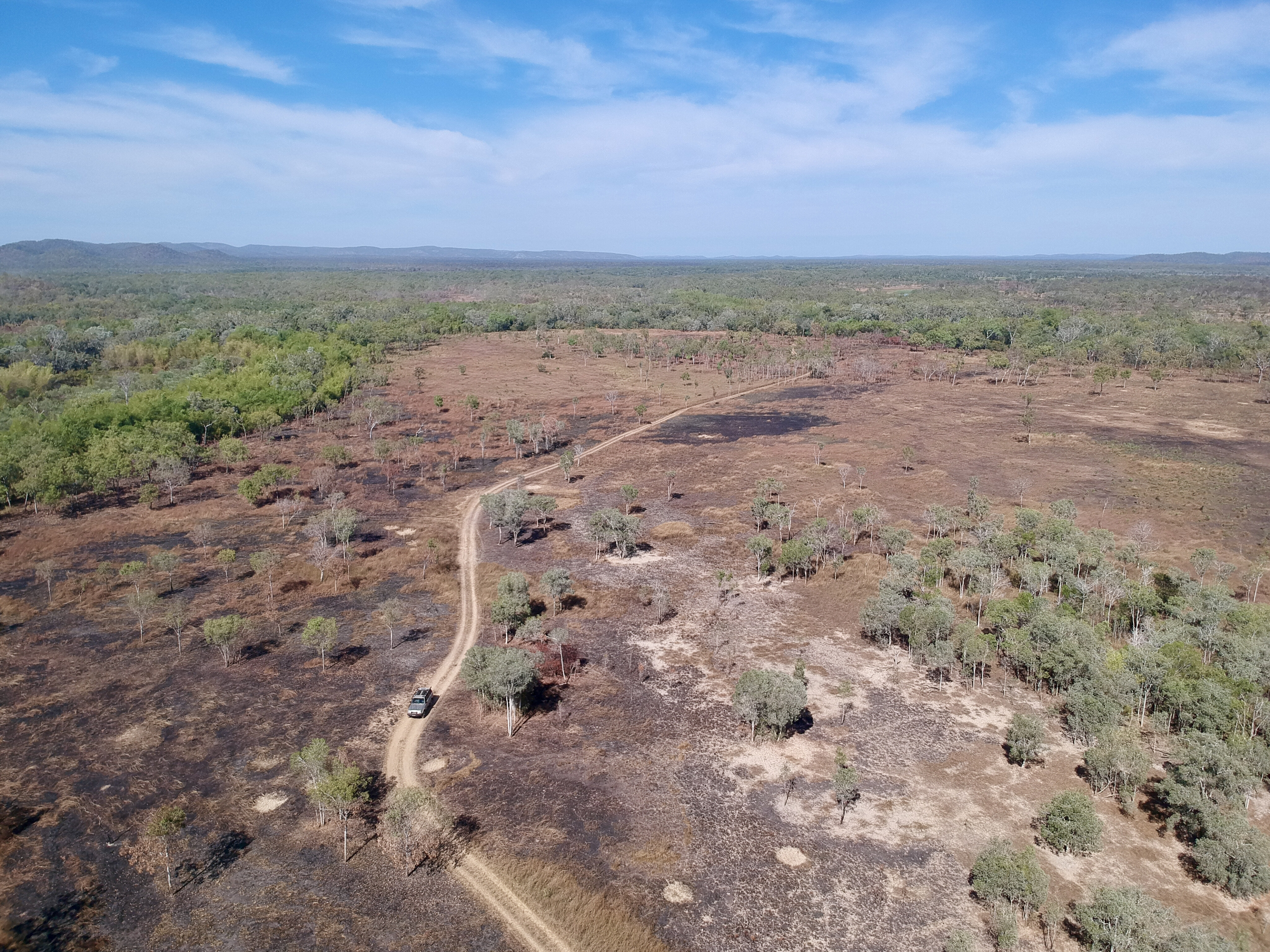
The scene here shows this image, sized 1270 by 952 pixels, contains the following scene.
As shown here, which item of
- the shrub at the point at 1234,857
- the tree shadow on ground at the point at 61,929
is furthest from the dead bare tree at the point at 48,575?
the shrub at the point at 1234,857

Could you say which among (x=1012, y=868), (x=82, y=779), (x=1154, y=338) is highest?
(x=1154, y=338)

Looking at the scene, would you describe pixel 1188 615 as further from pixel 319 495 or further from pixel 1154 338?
pixel 1154 338

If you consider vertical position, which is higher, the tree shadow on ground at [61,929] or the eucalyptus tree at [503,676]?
the eucalyptus tree at [503,676]

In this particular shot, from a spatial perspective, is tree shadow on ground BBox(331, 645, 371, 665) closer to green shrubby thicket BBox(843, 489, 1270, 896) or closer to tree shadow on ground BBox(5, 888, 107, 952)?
tree shadow on ground BBox(5, 888, 107, 952)

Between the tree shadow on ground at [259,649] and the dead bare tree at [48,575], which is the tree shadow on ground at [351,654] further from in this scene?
the dead bare tree at [48,575]

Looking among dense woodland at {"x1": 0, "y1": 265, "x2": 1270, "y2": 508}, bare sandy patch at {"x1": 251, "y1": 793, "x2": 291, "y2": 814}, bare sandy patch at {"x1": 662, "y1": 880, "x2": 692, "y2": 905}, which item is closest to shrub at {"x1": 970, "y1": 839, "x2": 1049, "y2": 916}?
bare sandy patch at {"x1": 662, "y1": 880, "x2": 692, "y2": 905}

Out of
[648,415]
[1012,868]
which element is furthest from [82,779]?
[648,415]
